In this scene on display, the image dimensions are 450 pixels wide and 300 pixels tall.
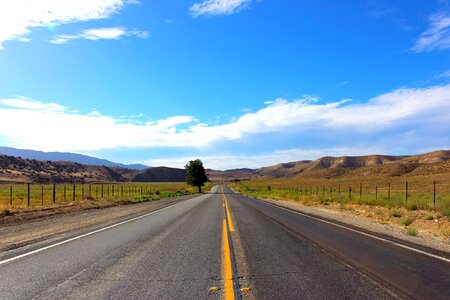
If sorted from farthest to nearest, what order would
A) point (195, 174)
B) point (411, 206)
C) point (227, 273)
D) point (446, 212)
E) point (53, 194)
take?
point (195, 174) < point (53, 194) < point (411, 206) < point (446, 212) < point (227, 273)

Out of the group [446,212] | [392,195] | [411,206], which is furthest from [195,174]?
[446,212]

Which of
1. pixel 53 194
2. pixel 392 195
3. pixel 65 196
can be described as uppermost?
pixel 392 195

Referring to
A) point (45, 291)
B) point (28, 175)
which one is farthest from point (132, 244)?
point (28, 175)

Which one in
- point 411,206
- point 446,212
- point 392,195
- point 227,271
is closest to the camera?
point 227,271

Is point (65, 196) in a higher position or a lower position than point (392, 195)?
lower

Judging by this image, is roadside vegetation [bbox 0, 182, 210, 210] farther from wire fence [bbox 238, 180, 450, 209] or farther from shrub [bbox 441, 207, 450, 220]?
shrub [bbox 441, 207, 450, 220]

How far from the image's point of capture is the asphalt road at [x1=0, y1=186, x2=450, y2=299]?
5.97 meters

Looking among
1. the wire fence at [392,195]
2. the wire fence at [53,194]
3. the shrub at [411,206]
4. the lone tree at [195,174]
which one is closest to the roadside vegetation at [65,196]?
the wire fence at [53,194]

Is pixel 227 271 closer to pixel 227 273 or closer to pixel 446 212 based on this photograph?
pixel 227 273

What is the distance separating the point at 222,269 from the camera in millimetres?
7566

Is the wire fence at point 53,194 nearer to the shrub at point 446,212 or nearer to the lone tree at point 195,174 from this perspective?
the lone tree at point 195,174

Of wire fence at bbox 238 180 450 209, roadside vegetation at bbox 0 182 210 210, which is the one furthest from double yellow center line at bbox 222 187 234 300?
roadside vegetation at bbox 0 182 210 210

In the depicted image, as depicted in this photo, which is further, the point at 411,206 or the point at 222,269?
the point at 411,206

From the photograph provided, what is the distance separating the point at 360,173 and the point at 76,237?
5668 inches
